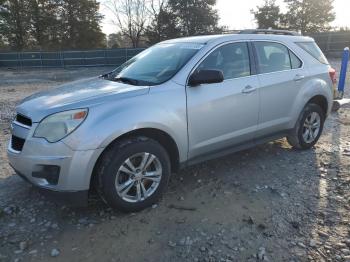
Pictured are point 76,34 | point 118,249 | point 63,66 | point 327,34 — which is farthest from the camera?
point 76,34

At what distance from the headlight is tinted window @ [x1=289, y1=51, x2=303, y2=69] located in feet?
10.3

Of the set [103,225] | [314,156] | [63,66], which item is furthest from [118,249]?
[63,66]

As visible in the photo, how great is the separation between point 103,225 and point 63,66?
23.4 meters

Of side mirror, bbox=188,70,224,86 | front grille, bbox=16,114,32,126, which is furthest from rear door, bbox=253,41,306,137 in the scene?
Result: front grille, bbox=16,114,32,126

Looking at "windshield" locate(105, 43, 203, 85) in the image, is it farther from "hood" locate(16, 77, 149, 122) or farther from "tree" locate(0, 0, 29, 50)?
"tree" locate(0, 0, 29, 50)

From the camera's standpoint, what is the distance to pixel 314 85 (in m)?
5.28

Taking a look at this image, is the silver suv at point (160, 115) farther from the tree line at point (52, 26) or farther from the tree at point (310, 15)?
the tree at point (310, 15)

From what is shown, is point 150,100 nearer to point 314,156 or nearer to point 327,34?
point 314,156

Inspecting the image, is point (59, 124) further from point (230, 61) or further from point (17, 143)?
point (230, 61)

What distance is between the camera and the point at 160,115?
3658mm

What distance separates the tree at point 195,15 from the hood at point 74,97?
33.2 meters

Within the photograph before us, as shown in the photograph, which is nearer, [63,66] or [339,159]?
[339,159]

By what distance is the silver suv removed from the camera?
10.9 feet

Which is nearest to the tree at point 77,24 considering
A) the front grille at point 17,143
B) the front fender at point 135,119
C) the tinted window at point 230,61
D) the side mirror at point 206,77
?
the tinted window at point 230,61
